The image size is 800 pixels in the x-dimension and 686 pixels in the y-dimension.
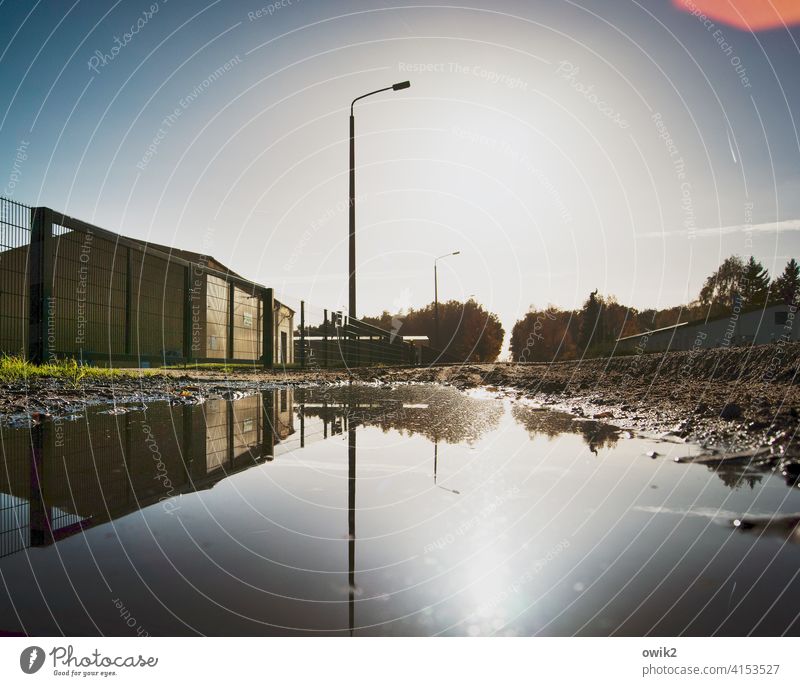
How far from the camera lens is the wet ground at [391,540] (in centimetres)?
155

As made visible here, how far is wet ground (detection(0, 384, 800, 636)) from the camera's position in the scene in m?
1.55

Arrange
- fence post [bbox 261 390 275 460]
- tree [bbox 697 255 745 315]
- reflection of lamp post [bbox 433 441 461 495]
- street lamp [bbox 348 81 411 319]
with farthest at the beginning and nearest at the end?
tree [bbox 697 255 745 315] < street lamp [bbox 348 81 411 319] < fence post [bbox 261 390 275 460] < reflection of lamp post [bbox 433 441 461 495]

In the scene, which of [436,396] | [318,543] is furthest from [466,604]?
[436,396]

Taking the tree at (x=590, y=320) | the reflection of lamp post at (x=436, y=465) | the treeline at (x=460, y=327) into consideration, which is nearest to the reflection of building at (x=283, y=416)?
the reflection of lamp post at (x=436, y=465)

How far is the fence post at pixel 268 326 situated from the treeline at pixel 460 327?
238 feet

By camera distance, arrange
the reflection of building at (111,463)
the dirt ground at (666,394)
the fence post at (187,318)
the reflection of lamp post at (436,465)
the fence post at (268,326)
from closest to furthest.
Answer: the reflection of building at (111,463)
the reflection of lamp post at (436,465)
the dirt ground at (666,394)
the fence post at (187,318)
the fence post at (268,326)

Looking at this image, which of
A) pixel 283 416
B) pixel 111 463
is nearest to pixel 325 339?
pixel 283 416

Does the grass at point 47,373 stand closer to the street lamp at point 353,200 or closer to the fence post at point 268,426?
Result: the fence post at point 268,426

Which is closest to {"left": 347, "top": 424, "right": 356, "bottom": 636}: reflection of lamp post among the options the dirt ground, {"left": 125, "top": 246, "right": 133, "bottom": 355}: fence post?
the dirt ground

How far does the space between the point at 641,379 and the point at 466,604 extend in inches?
344

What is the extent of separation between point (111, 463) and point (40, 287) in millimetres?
7844

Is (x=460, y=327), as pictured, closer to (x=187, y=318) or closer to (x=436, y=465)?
(x=187, y=318)

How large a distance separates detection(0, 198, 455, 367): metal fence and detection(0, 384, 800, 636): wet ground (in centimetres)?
691

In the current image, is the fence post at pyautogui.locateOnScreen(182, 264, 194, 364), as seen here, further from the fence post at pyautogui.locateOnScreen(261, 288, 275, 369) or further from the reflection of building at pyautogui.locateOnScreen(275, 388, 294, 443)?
the reflection of building at pyautogui.locateOnScreen(275, 388, 294, 443)
